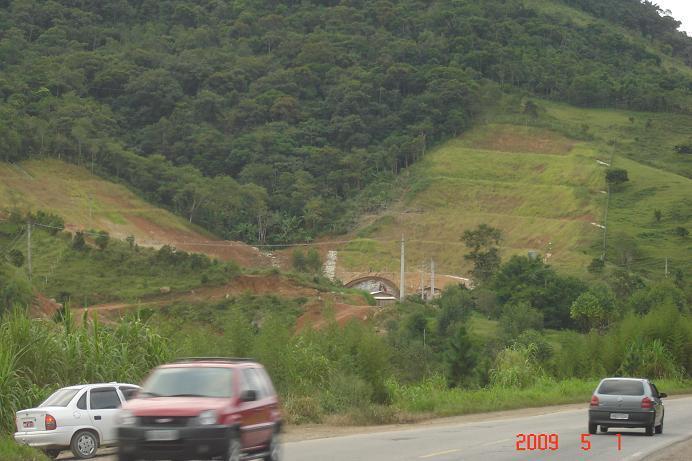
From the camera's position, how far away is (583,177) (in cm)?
10544

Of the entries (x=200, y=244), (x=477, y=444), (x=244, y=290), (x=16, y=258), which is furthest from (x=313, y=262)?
(x=477, y=444)

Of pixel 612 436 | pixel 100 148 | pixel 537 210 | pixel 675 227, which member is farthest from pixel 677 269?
pixel 612 436

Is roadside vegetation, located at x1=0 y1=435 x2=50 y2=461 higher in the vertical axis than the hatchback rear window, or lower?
higher

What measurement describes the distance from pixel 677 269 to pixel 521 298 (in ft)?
48.6

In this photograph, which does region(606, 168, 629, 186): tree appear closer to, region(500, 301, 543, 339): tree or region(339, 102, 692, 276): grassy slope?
region(339, 102, 692, 276): grassy slope

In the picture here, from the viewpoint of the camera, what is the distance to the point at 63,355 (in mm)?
22312

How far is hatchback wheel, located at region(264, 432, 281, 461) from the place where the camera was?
614 inches

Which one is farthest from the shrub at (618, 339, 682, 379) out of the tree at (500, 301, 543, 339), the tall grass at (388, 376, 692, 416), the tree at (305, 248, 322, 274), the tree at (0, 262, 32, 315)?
the tree at (305, 248, 322, 274)

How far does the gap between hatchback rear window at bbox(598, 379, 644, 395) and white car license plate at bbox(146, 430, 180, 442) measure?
45.7 ft

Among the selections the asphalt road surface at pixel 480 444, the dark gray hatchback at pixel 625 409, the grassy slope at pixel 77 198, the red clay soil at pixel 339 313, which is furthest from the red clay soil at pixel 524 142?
the dark gray hatchback at pixel 625 409

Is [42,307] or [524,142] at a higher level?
[524,142]

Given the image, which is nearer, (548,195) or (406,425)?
(406,425)

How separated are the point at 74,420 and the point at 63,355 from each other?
2978 millimetres

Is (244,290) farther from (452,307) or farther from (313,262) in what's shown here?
(313,262)
